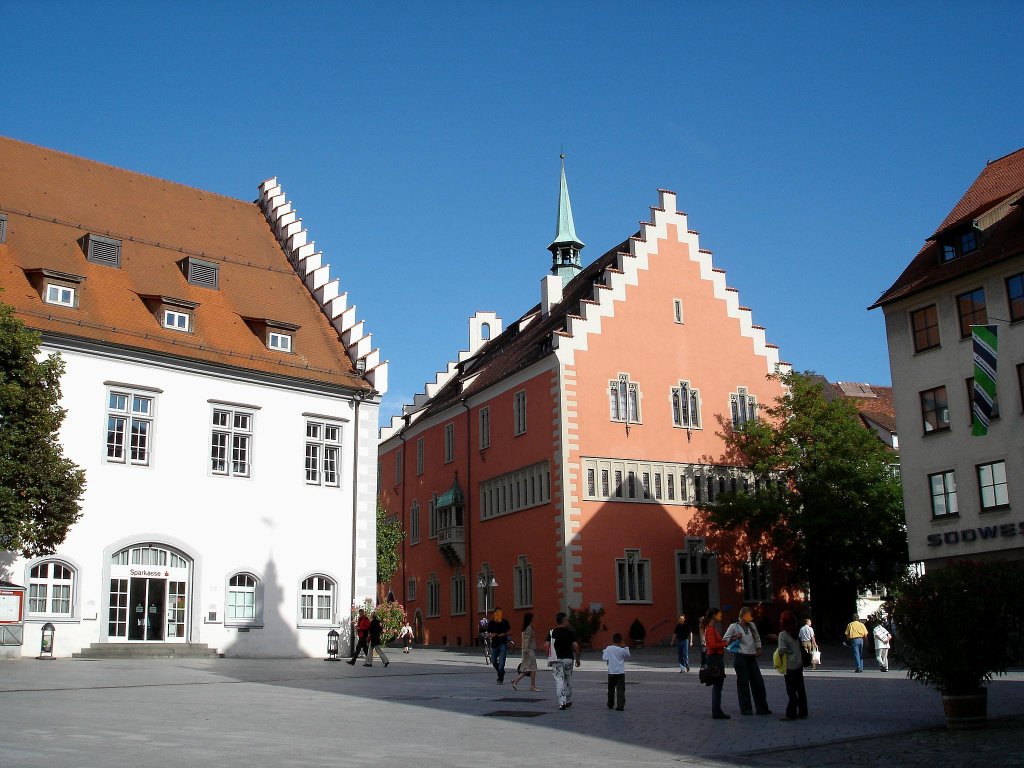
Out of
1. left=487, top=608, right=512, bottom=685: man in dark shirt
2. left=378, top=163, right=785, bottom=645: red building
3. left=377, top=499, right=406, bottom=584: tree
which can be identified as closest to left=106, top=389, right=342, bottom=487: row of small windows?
left=378, top=163, right=785, bottom=645: red building

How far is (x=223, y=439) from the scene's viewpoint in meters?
34.2

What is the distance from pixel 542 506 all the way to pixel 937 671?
31943mm

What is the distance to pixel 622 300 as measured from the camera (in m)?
48.4

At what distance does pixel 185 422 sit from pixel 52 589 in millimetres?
6198

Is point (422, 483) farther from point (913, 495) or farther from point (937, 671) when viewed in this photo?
point (937, 671)

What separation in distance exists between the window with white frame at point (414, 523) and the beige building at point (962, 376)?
2969 cm

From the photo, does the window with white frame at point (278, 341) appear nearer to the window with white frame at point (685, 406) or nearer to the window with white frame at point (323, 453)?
the window with white frame at point (323, 453)

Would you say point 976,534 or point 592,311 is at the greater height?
point 592,311

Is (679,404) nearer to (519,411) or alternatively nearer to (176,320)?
(519,411)

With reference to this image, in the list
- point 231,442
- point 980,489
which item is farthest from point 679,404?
point 231,442

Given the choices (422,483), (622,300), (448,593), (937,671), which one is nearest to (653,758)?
(937,671)

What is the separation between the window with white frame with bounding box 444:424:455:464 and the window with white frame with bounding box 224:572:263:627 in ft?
74.7

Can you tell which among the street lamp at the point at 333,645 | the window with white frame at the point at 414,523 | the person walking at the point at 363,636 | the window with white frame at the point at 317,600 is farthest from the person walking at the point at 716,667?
the window with white frame at the point at 414,523

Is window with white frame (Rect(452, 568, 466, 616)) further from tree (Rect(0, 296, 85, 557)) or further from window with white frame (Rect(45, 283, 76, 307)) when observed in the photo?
tree (Rect(0, 296, 85, 557))
